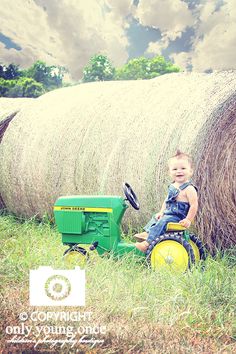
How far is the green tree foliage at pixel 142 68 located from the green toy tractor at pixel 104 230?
3506 centimetres

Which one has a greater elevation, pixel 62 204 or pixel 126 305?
pixel 62 204

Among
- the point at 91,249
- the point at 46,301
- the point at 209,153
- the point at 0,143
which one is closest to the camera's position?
the point at 46,301

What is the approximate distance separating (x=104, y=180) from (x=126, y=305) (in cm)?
274

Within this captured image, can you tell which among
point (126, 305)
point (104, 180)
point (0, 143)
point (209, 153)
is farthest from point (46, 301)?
point (0, 143)

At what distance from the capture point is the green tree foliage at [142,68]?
4034 centimetres

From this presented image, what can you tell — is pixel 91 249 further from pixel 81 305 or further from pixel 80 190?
pixel 80 190

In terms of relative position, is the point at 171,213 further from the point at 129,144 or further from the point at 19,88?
the point at 19,88

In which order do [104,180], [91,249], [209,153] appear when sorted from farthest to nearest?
[104,180] → [209,153] → [91,249]

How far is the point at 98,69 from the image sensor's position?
41.6 metres

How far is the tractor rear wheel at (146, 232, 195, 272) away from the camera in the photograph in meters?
4.78

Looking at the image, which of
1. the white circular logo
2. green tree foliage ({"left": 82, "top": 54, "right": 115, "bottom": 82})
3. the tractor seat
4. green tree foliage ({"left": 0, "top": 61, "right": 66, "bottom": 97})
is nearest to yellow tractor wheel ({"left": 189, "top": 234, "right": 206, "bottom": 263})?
the tractor seat

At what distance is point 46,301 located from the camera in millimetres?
3729

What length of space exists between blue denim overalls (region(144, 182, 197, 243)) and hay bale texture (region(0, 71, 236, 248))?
57cm

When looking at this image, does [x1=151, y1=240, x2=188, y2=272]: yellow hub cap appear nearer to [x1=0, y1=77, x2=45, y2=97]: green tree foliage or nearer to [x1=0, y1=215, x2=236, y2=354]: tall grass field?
[x1=0, y1=215, x2=236, y2=354]: tall grass field
